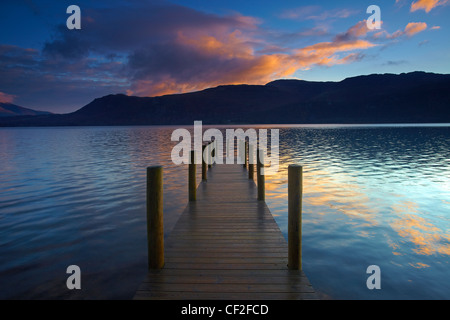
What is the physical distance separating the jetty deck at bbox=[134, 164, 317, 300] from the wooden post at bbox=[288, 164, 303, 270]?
0.61ft

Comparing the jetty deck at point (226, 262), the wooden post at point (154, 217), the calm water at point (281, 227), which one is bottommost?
the calm water at point (281, 227)

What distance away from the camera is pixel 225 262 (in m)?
4.77

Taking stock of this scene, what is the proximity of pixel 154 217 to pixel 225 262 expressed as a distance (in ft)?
4.83

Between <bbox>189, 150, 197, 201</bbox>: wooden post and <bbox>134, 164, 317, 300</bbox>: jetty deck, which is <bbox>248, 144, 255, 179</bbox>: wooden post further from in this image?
<bbox>134, 164, 317, 300</bbox>: jetty deck

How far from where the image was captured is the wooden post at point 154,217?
14.9 ft

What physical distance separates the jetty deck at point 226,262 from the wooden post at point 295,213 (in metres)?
0.19

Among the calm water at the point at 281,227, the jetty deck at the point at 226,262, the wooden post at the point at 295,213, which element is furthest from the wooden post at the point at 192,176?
the wooden post at the point at 295,213

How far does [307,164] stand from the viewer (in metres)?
21.2

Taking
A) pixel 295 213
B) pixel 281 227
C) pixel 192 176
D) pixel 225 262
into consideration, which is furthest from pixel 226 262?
pixel 192 176

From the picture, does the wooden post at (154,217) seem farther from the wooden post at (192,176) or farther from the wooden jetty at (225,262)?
the wooden post at (192,176)

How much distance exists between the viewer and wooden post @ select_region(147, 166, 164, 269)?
4527 millimetres

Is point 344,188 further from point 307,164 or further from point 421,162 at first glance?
point 421,162
